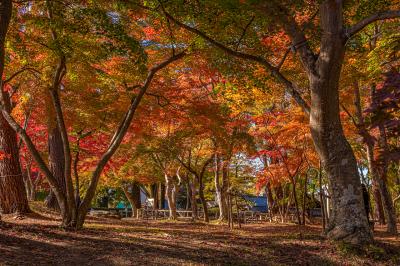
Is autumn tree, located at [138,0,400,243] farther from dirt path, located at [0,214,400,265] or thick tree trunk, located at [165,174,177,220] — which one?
thick tree trunk, located at [165,174,177,220]

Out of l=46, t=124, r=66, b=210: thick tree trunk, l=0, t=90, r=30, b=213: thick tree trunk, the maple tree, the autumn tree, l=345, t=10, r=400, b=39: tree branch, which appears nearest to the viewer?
l=345, t=10, r=400, b=39: tree branch

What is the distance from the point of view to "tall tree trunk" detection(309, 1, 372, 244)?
7.04 metres

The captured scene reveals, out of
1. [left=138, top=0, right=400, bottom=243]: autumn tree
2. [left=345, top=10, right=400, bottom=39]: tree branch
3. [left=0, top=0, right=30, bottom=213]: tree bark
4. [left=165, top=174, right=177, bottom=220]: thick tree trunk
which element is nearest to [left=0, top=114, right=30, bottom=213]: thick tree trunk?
[left=0, top=0, right=30, bottom=213]: tree bark

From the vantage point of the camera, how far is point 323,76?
7.31 metres

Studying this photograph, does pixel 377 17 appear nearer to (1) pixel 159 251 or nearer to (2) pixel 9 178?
(1) pixel 159 251

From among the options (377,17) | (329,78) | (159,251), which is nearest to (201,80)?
(329,78)

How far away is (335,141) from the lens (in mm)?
7289

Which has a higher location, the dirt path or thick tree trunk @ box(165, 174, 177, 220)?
thick tree trunk @ box(165, 174, 177, 220)

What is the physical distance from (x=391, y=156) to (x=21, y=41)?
814cm

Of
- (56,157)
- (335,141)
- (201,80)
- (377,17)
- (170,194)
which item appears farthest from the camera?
(170,194)

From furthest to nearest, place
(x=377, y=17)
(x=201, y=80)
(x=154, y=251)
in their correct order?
(x=201, y=80)
(x=377, y=17)
(x=154, y=251)

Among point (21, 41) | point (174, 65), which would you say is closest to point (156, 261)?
point (21, 41)

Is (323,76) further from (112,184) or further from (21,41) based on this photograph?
(112,184)

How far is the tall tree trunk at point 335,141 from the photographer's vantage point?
7039 mm
